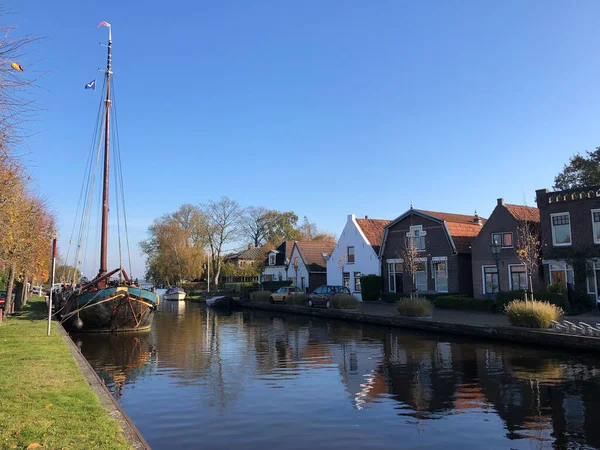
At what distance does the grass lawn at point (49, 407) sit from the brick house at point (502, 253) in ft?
80.8

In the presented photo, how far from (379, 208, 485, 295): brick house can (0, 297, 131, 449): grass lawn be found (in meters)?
26.5

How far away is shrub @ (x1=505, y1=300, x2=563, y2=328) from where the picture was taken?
17.9 m

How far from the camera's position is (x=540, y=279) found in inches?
1089

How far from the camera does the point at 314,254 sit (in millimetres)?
52094

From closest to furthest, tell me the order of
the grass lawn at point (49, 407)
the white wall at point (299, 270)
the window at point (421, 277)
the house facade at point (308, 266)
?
the grass lawn at point (49, 407) → the window at point (421, 277) → the house facade at point (308, 266) → the white wall at point (299, 270)

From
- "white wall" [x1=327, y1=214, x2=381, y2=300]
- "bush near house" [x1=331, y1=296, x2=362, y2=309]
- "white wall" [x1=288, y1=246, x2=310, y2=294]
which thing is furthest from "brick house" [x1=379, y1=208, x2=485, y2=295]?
"white wall" [x1=288, y1=246, x2=310, y2=294]

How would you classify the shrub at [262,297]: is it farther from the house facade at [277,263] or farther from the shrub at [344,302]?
the shrub at [344,302]

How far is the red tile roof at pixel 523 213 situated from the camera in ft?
97.7

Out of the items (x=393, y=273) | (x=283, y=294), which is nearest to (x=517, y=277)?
(x=393, y=273)

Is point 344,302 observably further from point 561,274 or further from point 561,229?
point 561,229

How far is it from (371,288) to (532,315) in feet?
67.3

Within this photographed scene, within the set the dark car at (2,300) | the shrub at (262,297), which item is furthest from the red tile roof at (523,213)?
the dark car at (2,300)

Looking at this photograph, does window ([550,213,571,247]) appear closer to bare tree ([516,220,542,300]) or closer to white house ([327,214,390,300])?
bare tree ([516,220,542,300])

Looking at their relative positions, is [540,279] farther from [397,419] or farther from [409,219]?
[397,419]
